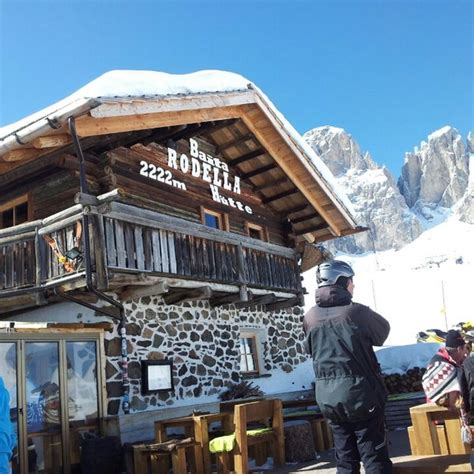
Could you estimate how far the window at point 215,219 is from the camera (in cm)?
1292

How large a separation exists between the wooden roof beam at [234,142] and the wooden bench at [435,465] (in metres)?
10.4

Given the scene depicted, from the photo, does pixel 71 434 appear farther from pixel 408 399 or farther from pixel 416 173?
pixel 416 173

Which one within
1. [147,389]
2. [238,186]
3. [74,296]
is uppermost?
[238,186]

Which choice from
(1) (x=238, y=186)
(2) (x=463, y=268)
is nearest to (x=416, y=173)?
(2) (x=463, y=268)

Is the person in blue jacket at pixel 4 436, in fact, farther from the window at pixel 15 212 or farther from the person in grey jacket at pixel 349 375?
the window at pixel 15 212

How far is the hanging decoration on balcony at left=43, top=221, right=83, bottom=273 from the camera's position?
27.7 ft

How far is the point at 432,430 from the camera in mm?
4020

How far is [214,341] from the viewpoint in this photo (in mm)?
11930

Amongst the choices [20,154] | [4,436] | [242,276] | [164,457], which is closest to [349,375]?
[4,436]

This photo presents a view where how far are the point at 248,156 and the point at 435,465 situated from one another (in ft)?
36.1

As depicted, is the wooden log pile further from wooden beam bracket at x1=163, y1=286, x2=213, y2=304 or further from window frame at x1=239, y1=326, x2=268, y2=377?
wooden beam bracket at x1=163, y1=286, x2=213, y2=304

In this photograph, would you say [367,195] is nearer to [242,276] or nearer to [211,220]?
[211,220]

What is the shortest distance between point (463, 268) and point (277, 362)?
49.0m

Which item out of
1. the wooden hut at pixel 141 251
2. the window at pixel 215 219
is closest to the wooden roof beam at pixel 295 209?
the wooden hut at pixel 141 251
